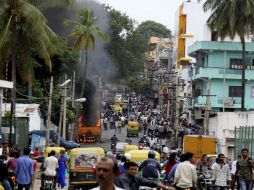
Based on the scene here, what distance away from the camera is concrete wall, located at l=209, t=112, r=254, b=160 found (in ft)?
175

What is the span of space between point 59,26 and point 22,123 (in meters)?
25.5

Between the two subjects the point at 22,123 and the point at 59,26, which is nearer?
the point at 22,123

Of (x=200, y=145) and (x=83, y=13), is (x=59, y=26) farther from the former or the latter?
(x=200, y=145)

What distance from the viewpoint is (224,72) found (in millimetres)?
65000

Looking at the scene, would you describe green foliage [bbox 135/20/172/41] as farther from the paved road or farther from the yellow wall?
the paved road

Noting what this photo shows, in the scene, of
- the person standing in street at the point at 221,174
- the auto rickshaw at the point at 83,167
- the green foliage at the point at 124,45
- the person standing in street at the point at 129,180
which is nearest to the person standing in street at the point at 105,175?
the person standing in street at the point at 129,180

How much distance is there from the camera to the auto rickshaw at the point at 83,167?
2483cm

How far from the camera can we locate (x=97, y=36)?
220 feet

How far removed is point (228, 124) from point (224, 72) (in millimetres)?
10975

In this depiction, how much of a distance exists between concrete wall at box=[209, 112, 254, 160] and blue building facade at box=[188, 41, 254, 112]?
9.48 m

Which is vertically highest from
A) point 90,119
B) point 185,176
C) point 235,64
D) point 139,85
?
point 139,85

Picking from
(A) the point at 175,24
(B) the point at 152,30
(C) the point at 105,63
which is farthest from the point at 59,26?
(B) the point at 152,30

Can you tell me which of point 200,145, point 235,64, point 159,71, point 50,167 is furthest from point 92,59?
point 50,167

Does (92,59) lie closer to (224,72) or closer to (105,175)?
(224,72)
